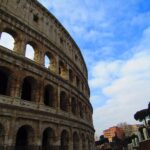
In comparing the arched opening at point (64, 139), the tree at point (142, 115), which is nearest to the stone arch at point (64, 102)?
the arched opening at point (64, 139)

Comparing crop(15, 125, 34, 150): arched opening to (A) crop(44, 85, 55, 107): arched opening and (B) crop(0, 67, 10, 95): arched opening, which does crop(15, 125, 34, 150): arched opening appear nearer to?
(B) crop(0, 67, 10, 95): arched opening

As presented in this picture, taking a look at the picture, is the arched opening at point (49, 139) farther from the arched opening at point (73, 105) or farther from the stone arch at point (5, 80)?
the arched opening at point (73, 105)

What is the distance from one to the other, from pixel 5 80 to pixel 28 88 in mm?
1856

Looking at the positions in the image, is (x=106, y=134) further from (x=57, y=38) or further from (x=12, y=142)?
(x=12, y=142)

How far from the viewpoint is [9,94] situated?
43.5 feet

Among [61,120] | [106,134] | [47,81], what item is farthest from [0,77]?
[106,134]

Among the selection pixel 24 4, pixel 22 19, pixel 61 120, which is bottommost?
pixel 61 120

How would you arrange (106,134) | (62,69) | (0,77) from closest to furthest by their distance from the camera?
1. (0,77)
2. (62,69)
3. (106,134)

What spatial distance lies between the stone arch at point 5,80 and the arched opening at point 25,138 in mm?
2730

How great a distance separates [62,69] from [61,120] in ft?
17.1

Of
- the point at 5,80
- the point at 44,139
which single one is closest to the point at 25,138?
the point at 44,139

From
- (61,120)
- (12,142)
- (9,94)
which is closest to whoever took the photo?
(12,142)

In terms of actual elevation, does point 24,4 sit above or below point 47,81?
above

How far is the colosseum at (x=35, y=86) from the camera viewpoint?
43.0 ft
